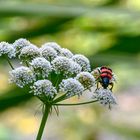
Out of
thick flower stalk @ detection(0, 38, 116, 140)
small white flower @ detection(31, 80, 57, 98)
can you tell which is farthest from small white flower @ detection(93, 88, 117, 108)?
small white flower @ detection(31, 80, 57, 98)

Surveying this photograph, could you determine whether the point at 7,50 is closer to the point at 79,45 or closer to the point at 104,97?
the point at 104,97

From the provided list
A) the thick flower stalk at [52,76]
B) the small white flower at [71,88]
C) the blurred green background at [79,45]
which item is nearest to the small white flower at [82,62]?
the thick flower stalk at [52,76]

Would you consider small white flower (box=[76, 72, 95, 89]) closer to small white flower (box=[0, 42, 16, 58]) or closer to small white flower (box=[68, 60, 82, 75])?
small white flower (box=[68, 60, 82, 75])

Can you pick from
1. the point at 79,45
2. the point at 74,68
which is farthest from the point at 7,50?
the point at 79,45

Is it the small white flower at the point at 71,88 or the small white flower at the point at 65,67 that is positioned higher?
the small white flower at the point at 65,67

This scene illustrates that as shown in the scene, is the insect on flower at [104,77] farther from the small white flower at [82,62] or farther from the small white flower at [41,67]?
the small white flower at [41,67]

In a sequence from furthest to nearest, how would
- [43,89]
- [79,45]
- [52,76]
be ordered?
[79,45], [52,76], [43,89]
